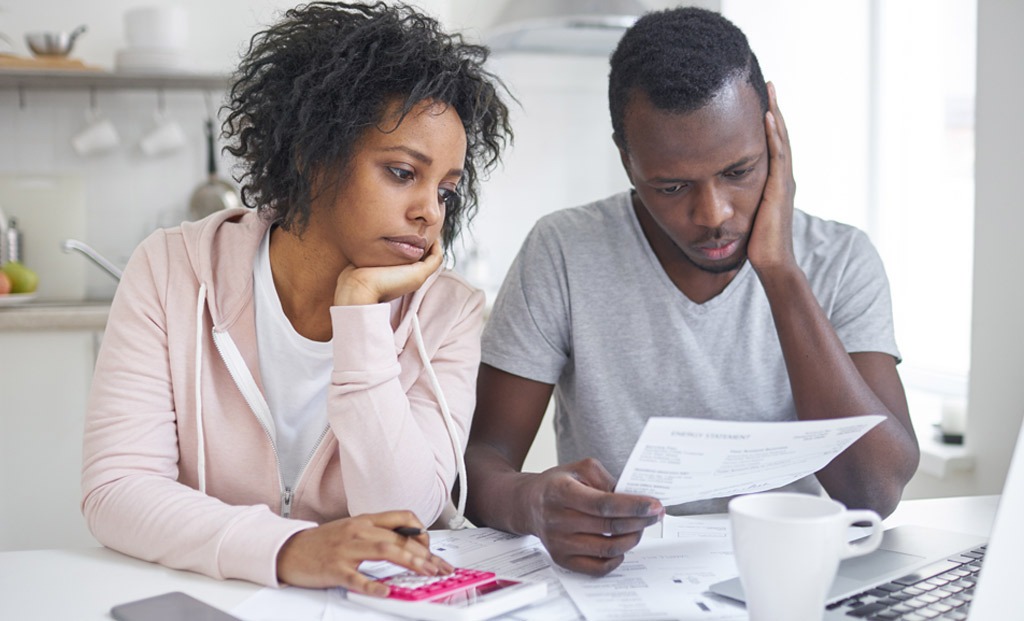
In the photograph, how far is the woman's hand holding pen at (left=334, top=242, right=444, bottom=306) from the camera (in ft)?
3.67

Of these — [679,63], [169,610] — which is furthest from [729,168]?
[169,610]

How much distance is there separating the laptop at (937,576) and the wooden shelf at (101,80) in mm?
2531

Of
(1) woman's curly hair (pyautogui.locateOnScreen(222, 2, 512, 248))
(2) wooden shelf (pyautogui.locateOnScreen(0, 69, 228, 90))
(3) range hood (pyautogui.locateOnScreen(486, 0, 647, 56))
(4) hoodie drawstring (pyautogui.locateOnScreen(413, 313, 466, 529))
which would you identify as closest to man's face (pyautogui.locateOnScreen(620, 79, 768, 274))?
(1) woman's curly hair (pyautogui.locateOnScreen(222, 2, 512, 248))

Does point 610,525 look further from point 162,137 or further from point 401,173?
point 162,137

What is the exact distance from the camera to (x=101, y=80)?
3.05 metres

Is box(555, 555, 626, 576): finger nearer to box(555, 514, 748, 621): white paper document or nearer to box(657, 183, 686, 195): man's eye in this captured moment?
box(555, 514, 748, 621): white paper document

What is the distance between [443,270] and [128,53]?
7.23ft

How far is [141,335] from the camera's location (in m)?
1.14

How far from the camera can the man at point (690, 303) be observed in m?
1.20

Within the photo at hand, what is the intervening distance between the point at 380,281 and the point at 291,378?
0.19m

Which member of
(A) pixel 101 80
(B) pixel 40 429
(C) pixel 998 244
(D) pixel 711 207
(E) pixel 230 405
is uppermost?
(A) pixel 101 80

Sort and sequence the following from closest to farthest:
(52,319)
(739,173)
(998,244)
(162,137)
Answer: (739,173)
(998,244)
(52,319)
(162,137)

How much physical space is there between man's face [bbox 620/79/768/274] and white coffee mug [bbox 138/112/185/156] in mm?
2290

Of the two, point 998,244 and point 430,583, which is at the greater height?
point 998,244
